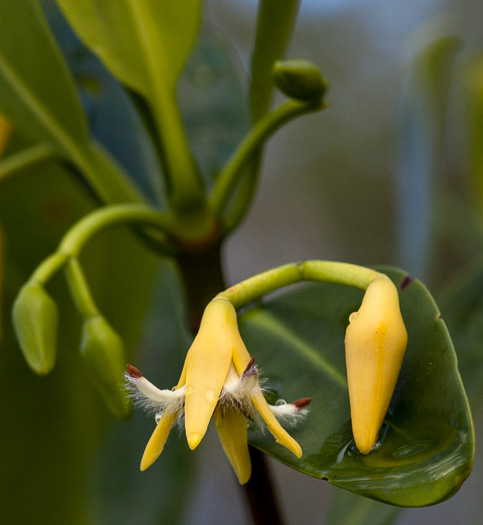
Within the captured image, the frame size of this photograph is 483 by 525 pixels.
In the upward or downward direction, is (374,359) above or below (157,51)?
below

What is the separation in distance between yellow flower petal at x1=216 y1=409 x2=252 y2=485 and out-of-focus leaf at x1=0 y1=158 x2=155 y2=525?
47 centimetres

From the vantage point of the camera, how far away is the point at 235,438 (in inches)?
14.4

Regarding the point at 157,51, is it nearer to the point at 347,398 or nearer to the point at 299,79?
the point at 299,79

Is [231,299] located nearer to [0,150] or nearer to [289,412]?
[289,412]

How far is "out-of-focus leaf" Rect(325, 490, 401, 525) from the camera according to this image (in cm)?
55

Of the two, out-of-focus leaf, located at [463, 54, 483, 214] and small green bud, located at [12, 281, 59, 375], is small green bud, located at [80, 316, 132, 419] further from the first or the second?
out-of-focus leaf, located at [463, 54, 483, 214]

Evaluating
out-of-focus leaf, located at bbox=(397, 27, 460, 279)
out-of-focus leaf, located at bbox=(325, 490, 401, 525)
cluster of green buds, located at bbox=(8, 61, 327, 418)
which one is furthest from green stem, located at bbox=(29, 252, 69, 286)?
out-of-focus leaf, located at bbox=(397, 27, 460, 279)

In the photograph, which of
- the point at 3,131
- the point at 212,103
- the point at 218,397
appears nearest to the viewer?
the point at 218,397

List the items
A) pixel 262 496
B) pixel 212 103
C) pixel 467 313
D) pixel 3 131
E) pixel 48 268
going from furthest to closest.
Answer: pixel 212 103 < pixel 3 131 < pixel 467 313 < pixel 262 496 < pixel 48 268

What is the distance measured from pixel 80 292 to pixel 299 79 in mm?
208

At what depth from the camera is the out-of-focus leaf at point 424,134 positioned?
84 cm

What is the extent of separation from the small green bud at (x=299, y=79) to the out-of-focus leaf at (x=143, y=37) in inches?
3.9

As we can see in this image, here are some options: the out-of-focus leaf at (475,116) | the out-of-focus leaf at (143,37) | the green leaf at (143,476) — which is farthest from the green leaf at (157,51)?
the out-of-focus leaf at (475,116)

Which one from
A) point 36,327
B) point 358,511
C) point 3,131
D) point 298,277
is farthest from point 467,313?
point 3,131
